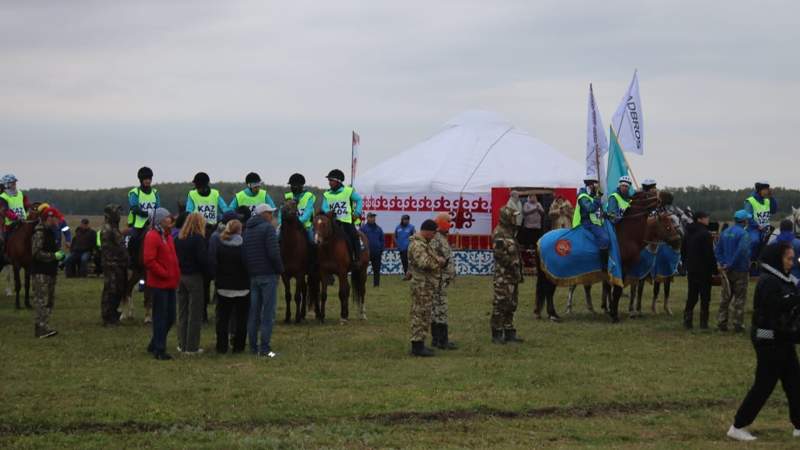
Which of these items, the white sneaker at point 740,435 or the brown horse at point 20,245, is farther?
the brown horse at point 20,245

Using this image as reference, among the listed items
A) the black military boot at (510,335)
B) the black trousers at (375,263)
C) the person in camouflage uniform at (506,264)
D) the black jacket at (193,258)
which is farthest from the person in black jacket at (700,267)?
the black trousers at (375,263)

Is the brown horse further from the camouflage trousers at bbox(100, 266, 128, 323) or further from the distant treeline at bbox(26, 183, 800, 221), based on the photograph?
the distant treeline at bbox(26, 183, 800, 221)

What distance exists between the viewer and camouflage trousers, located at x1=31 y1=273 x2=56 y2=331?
15.5m

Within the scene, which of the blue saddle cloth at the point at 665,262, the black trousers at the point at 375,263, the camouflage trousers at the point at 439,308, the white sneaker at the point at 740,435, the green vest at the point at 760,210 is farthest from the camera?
the black trousers at the point at 375,263

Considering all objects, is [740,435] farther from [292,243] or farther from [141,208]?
[141,208]

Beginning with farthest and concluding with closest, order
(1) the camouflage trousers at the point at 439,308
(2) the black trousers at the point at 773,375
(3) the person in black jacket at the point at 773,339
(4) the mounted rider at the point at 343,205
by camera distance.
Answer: (4) the mounted rider at the point at 343,205, (1) the camouflage trousers at the point at 439,308, (2) the black trousers at the point at 773,375, (3) the person in black jacket at the point at 773,339

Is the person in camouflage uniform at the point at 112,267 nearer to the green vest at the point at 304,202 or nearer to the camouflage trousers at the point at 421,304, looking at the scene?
the green vest at the point at 304,202

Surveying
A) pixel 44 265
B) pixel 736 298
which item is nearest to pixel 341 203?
pixel 44 265

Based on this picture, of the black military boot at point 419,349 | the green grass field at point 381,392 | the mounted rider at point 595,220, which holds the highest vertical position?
the mounted rider at point 595,220

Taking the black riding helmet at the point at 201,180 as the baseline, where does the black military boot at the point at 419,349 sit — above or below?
below

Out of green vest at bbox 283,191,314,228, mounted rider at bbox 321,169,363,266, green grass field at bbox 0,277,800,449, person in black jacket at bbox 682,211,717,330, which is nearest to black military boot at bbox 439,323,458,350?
green grass field at bbox 0,277,800,449

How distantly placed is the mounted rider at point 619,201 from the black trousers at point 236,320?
21.3 ft

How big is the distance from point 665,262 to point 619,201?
170cm

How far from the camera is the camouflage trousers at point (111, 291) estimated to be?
1744 centimetres
